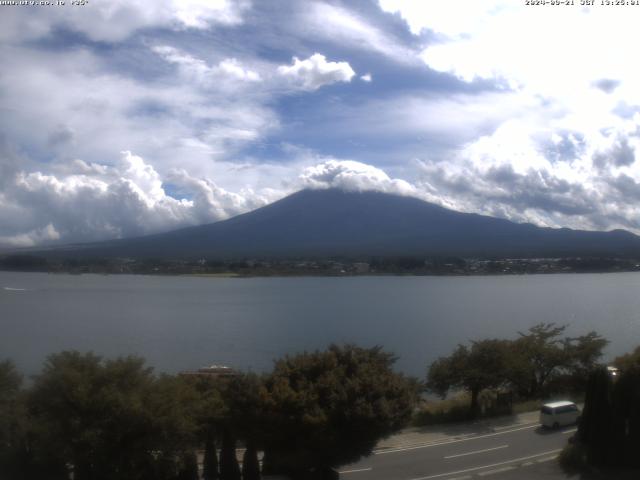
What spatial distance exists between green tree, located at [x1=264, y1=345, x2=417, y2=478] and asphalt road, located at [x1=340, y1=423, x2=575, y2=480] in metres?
0.94

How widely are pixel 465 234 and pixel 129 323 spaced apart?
370 feet

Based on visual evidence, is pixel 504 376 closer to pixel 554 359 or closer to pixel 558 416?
pixel 554 359

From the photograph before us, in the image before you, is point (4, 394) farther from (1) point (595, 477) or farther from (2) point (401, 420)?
(1) point (595, 477)

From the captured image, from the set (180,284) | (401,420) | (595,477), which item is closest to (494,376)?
(595,477)

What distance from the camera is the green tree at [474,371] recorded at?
14867mm

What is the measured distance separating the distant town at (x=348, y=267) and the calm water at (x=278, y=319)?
1841cm

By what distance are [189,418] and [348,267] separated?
8094cm

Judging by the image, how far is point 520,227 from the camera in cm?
15825

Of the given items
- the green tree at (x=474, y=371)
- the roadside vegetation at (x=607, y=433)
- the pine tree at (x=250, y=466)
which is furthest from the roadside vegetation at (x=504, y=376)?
the pine tree at (x=250, y=466)

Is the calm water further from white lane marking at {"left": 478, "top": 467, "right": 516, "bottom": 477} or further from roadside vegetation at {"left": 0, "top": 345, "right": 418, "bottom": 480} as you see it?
white lane marking at {"left": 478, "top": 467, "right": 516, "bottom": 477}

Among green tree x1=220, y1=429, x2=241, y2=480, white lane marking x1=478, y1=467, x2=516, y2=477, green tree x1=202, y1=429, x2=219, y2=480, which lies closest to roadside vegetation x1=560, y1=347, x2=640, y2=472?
white lane marking x1=478, y1=467, x2=516, y2=477

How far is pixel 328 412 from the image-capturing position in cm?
834

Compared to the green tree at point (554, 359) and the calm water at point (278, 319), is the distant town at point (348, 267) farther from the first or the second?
the green tree at point (554, 359)

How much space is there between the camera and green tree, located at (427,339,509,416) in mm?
14867
